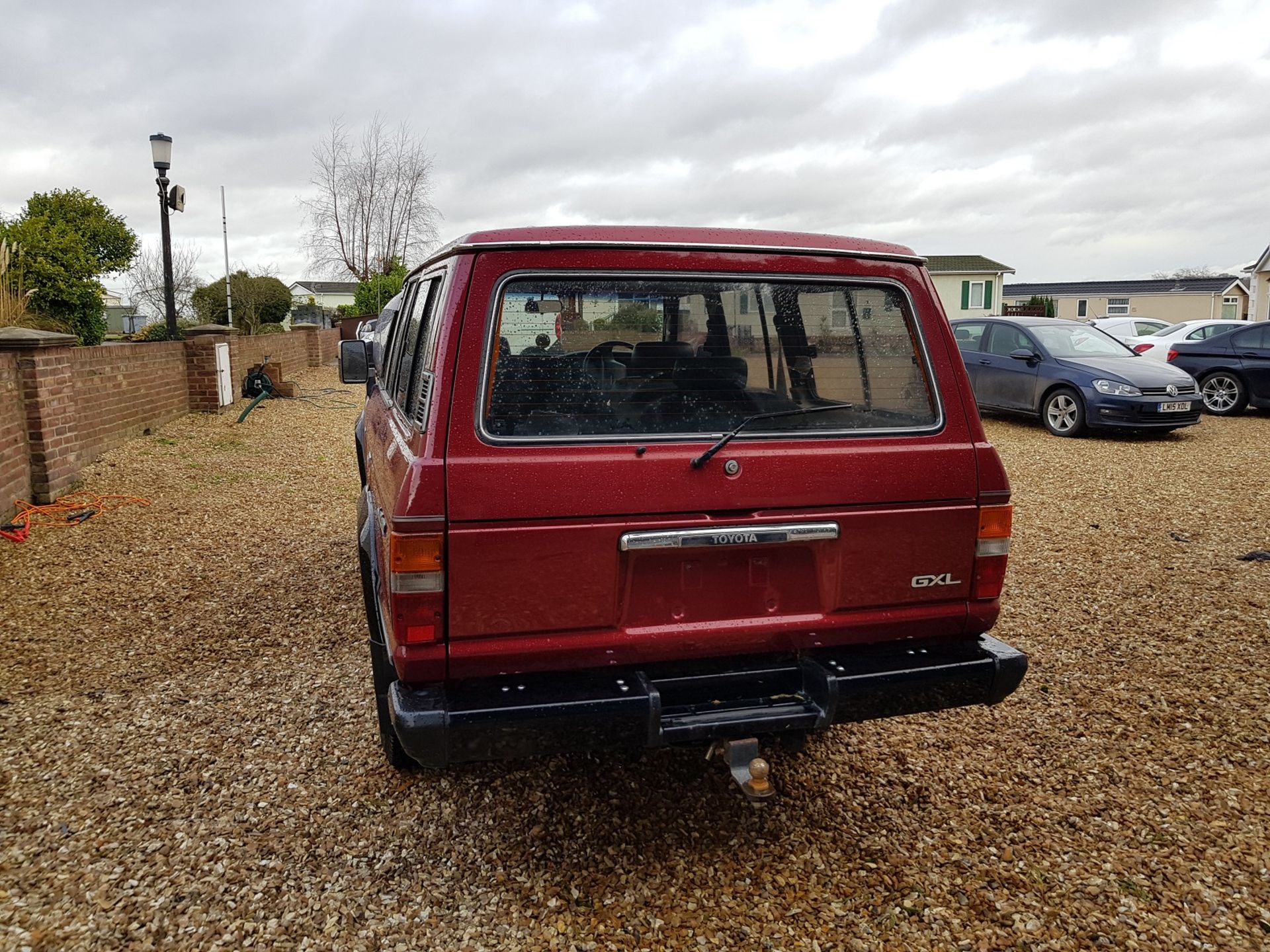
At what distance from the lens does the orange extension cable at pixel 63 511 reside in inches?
246

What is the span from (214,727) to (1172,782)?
3.67m

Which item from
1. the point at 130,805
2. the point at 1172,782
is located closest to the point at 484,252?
the point at 130,805

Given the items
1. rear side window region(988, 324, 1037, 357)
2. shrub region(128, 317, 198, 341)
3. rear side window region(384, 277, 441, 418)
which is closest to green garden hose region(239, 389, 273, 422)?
shrub region(128, 317, 198, 341)

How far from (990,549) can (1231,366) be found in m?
12.4

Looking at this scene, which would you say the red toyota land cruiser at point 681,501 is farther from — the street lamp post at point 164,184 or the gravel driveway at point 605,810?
the street lamp post at point 164,184

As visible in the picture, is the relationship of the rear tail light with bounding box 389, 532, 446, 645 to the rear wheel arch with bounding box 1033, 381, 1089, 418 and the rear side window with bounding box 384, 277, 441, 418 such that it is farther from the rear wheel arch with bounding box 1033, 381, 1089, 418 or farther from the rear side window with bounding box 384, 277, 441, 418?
the rear wheel arch with bounding box 1033, 381, 1089, 418

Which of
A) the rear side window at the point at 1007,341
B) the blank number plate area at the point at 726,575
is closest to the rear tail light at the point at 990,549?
the blank number plate area at the point at 726,575

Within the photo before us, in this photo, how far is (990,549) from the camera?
2.81 meters

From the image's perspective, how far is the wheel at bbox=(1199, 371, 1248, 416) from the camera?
1273 cm

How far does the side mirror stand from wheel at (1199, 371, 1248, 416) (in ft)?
40.3

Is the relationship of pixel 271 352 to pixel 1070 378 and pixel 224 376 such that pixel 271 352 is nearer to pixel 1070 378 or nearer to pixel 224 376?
pixel 224 376

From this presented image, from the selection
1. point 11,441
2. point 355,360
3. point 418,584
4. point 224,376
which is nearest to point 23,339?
point 11,441

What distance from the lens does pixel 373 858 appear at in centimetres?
281

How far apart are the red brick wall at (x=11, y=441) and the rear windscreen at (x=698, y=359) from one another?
5.63m
